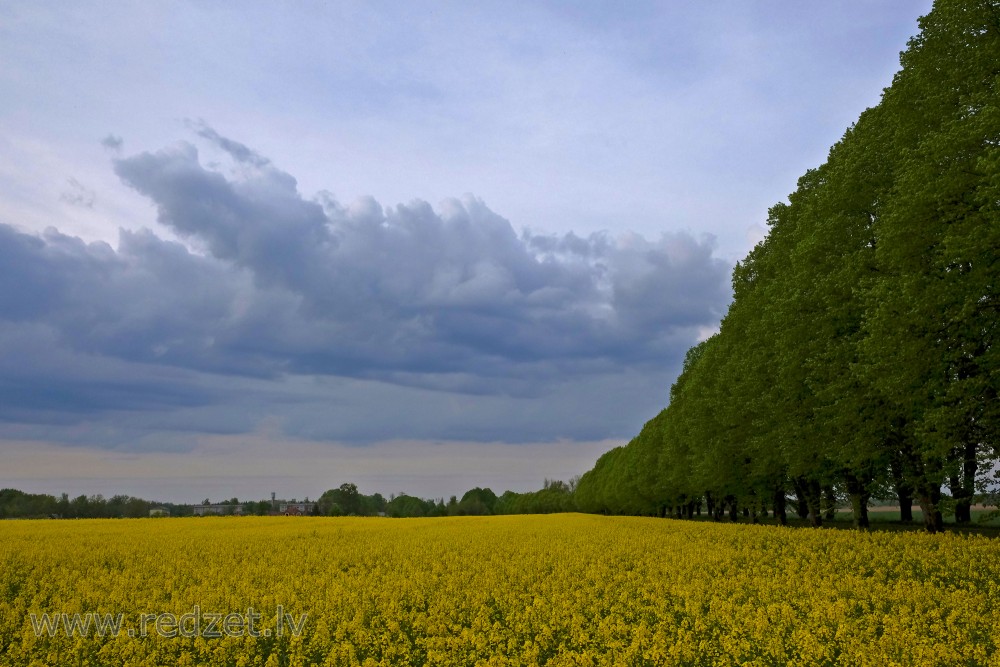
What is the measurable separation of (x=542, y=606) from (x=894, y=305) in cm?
1492

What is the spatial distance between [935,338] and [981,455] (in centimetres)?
502

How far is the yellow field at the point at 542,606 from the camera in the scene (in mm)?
11102

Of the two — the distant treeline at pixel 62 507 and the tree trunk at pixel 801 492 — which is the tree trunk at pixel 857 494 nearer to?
the tree trunk at pixel 801 492

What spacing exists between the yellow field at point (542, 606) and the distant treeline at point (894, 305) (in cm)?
428

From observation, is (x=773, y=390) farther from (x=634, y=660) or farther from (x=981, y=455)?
(x=634, y=660)

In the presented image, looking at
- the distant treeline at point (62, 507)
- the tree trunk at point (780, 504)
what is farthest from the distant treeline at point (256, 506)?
the tree trunk at point (780, 504)

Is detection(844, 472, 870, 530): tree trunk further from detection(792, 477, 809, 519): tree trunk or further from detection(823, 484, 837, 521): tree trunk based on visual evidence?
detection(792, 477, 809, 519): tree trunk

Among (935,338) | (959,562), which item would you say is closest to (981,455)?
(935,338)

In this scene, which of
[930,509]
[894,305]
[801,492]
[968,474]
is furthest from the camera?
[801,492]

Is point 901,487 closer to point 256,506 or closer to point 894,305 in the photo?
point 894,305

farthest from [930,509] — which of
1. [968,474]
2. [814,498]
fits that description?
[814,498]

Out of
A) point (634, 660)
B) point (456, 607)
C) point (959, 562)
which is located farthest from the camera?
point (959, 562)

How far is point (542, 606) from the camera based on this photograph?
13.8 meters

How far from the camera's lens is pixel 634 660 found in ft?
34.1
